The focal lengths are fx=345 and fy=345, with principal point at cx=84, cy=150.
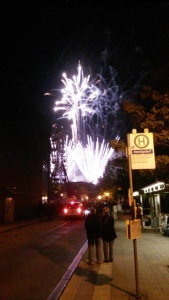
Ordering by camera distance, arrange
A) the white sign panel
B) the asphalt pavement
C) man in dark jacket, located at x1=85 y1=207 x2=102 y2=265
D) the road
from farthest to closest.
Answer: man in dark jacket, located at x1=85 y1=207 x2=102 y2=265 → the road → the white sign panel → the asphalt pavement

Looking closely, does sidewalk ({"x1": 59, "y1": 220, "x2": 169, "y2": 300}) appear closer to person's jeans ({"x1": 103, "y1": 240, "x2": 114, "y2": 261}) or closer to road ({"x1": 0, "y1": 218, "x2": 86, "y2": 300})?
person's jeans ({"x1": 103, "y1": 240, "x2": 114, "y2": 261})

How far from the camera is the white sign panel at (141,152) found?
719cm

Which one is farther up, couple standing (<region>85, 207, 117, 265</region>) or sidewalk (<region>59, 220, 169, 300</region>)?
couple standing (<region>85, 207, 117, 265</region>)

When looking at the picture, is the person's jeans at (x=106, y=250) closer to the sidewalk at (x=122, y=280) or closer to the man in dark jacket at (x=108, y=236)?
the man in dark jacket at (x=108, y=236)

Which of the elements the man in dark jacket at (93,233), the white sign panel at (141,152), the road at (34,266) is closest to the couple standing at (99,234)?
the man in dark jacket at (93,233)

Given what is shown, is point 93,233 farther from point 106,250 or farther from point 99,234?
point 106,250

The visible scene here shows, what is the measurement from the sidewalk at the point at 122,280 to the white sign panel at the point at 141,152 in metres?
2.14

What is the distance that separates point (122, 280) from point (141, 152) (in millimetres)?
3082

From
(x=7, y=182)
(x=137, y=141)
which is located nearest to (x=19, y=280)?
(x=137, y=141)

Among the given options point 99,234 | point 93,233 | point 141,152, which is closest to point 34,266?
point 93,233

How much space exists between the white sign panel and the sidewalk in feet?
7.04

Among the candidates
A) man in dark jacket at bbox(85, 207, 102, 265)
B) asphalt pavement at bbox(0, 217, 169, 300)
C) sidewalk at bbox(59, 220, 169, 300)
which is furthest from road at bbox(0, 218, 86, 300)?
man in dark jacket at bbox(85, 207, 102, 265)

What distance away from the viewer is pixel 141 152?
727 cm

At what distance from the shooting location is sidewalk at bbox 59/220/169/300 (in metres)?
6.77
